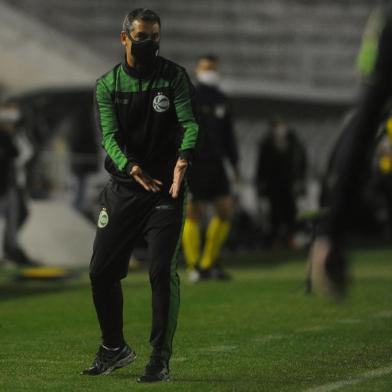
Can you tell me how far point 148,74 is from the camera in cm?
811

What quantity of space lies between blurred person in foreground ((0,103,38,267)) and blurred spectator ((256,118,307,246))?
16.9 feet

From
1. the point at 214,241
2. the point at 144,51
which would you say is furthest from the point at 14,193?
the point at 144,51

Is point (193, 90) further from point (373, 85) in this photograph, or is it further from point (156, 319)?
point (373, 85)

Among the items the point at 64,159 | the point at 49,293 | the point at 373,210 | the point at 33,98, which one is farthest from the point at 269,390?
the point at 373,210

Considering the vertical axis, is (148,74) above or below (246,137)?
above

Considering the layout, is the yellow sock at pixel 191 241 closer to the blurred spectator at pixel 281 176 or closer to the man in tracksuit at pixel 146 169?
the blurred spectator at pixel 281 176

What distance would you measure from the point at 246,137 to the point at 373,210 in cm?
245

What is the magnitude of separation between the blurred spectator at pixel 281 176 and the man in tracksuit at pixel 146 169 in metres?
15.0

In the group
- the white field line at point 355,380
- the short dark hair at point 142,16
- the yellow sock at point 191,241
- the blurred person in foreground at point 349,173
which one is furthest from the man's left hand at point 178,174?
the yellow sock at point 191,241

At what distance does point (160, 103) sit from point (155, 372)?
1412 millimetres

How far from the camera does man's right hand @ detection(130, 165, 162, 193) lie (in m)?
8.07

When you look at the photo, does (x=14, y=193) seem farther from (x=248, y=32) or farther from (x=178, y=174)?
(x=248, y=32)

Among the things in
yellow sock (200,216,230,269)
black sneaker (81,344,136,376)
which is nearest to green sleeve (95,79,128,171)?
black sneaker (81,344,136,376)

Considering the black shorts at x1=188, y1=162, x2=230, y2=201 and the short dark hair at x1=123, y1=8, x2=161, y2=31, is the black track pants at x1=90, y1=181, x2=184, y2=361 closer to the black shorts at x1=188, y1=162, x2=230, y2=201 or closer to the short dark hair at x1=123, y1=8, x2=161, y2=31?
the short dark hair at x1=123, y1=8, x2=161, y2=31
